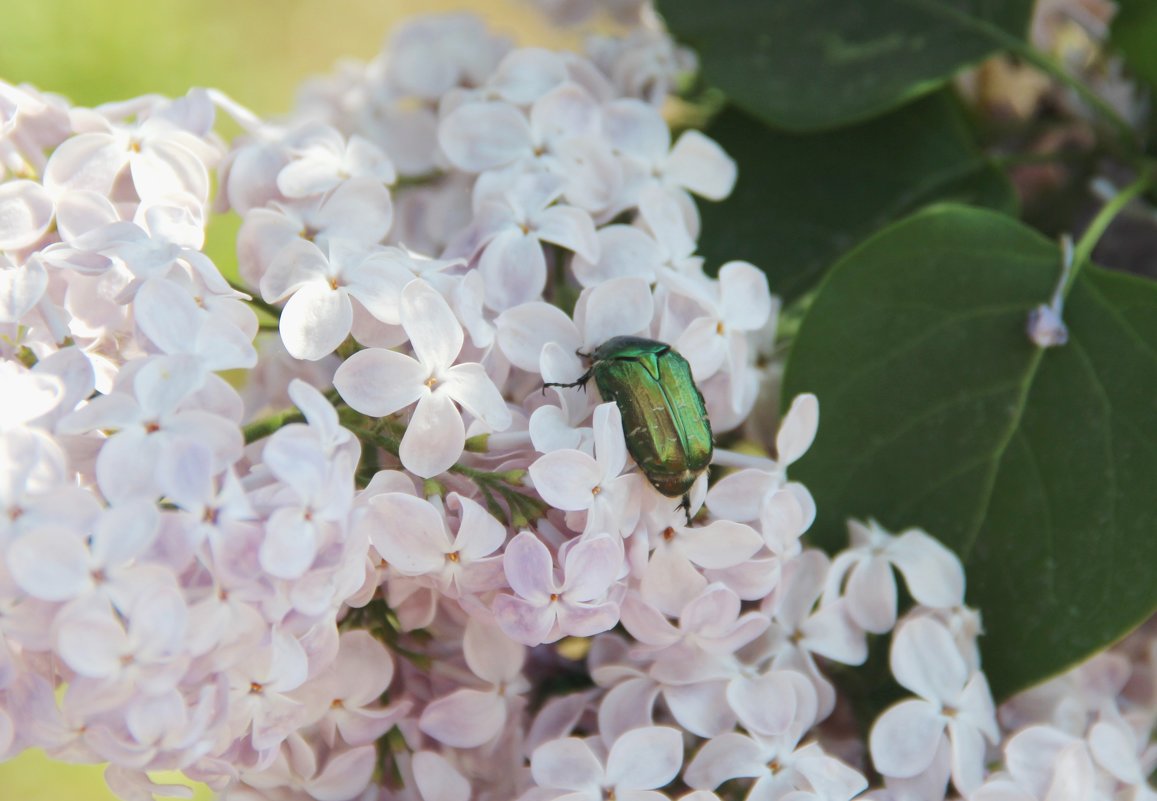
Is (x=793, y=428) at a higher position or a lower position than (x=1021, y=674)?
higher

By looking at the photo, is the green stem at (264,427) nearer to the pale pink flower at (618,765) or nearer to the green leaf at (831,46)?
the pale pink flower at (618,765)

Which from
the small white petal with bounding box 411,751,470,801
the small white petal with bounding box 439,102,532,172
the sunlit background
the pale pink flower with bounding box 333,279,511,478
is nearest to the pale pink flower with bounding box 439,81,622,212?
the small white petal with bounding box 439,102,532,172

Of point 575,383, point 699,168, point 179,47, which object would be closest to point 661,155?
point 699,168

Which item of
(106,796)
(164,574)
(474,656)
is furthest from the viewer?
(106,796)

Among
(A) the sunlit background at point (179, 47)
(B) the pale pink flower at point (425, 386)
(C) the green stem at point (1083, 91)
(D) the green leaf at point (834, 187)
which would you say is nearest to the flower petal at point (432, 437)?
(B) the pale pink flower at point (425, 386)

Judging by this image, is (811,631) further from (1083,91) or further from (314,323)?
(1083,91)

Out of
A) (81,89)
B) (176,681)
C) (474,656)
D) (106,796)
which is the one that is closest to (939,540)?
(474,656)

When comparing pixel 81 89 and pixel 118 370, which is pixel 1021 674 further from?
pixel 81 89

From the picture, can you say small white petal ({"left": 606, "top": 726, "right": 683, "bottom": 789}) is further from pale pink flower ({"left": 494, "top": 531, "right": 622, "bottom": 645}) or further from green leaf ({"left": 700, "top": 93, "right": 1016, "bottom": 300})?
green leaf ({"left": 700, "top": 93, "right": 1016, "bottom": 300})
